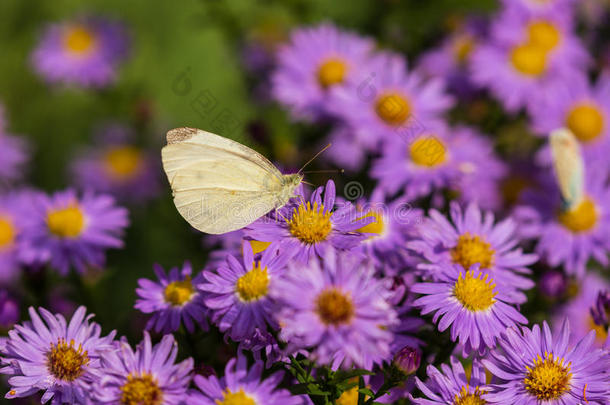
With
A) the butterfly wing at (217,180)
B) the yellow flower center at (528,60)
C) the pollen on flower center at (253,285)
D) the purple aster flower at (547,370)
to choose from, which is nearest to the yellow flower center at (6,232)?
the butterfly wing at (217,180)

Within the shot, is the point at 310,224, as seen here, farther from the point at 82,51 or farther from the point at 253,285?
the point at 82,51

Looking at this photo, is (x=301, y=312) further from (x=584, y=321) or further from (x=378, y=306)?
(x=584, y=321)

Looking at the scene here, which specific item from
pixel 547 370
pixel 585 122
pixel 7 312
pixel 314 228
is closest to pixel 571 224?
pixel 585 122

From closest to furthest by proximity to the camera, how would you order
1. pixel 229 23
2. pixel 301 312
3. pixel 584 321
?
pixel 301 312 < pixel 584 321 < pixel 229 23

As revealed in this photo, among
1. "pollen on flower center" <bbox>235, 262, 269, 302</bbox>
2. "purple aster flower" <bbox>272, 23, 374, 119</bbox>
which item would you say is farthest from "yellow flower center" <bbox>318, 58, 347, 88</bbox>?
"pollen on flower center" <bbox>235, 262, 269, 302</bbox>

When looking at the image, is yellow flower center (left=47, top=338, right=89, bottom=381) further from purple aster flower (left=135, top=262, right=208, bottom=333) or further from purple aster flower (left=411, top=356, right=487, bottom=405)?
purple aster flower (left=411, top=356, right=487, bottom=405)

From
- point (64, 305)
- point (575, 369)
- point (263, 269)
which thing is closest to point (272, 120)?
point (64, 305)

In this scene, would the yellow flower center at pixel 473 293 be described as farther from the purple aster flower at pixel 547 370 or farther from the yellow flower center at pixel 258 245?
A: the yellow flower center at pixel 258 245
